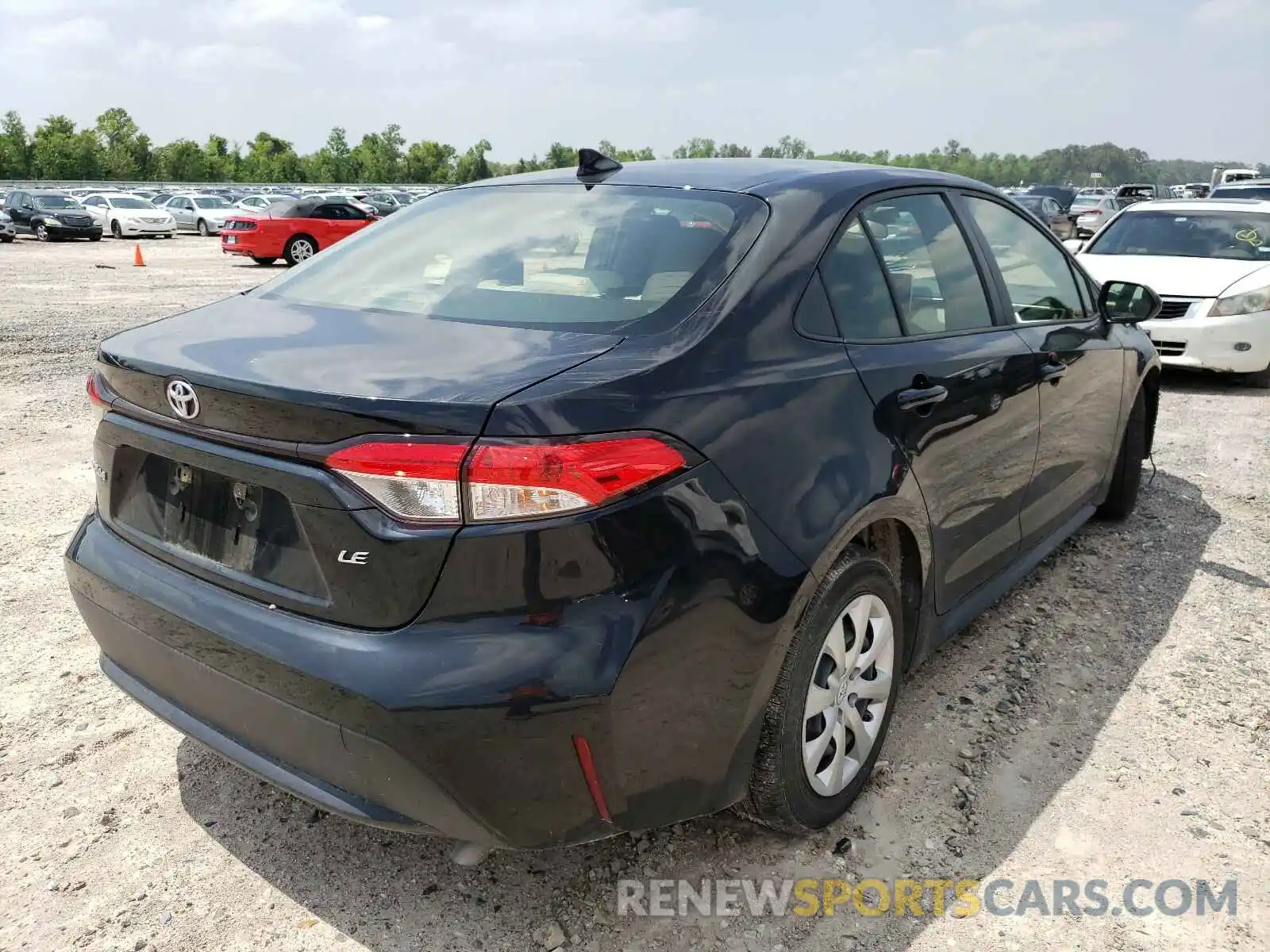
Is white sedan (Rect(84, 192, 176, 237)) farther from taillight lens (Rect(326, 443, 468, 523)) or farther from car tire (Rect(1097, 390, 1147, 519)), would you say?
taillight lens (Rect(326, 443, 468, 523))

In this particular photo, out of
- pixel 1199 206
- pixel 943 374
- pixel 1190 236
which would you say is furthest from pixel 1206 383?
pixel 943 374

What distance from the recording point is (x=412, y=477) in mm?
1829

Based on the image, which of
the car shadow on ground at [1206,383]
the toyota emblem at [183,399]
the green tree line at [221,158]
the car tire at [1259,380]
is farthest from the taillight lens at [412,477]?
the green tree line at [221,158]

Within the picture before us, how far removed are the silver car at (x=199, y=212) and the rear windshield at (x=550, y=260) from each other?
37454mm

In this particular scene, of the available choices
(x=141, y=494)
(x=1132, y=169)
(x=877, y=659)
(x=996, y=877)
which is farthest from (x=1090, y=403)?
(x=1132, y=169)

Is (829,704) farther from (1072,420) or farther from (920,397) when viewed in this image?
(1072,420)

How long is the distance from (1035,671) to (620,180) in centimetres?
222

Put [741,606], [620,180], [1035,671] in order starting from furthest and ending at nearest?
[1035,671] < [620,180] < [741,606]

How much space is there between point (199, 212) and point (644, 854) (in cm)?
3960

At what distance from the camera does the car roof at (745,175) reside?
2.75m

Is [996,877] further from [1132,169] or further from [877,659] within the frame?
[1132,169]

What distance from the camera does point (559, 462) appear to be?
1834mm

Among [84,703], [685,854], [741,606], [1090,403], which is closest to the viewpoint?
[741,606]

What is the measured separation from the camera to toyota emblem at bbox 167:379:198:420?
2107 millimetres
